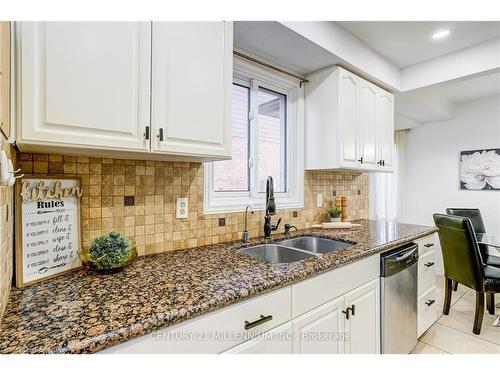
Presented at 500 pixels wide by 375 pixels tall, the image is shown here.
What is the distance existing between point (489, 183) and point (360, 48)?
276 centimetres

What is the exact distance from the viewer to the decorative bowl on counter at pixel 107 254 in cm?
109

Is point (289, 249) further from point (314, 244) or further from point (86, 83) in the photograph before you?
point (86, 83)

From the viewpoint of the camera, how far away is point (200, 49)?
126cm

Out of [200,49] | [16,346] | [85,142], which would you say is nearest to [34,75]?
[85,142]

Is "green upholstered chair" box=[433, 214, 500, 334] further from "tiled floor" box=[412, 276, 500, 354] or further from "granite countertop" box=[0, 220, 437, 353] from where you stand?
"granite countertop" box=[0, 220, 437, 353]

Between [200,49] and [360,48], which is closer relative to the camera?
[200,49]

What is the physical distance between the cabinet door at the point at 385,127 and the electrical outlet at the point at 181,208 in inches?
74.8

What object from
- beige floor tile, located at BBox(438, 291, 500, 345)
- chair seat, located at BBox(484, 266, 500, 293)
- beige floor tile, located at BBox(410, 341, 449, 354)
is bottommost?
beige floor tile, located at BBox(410, 341, 449, 354)

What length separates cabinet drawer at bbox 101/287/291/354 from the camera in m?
0.79

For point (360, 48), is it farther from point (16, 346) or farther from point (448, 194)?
point (448, 194)

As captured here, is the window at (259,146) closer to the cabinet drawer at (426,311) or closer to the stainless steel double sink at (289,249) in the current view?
the stainless steel double sink at (289,249)

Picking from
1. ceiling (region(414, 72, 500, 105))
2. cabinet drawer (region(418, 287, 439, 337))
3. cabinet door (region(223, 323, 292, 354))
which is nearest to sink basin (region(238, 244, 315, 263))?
cabinet door (region(223, 323, 292, 354))

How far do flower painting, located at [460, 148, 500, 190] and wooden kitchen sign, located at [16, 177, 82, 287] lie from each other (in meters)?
4.46

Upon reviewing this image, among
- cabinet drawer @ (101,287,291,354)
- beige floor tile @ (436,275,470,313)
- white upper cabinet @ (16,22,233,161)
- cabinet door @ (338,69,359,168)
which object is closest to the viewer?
cabinet drawer @ (101,287,291,354)
